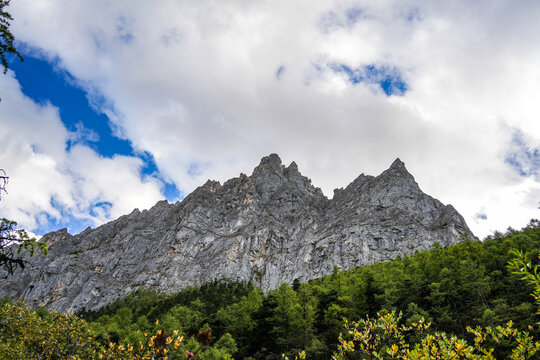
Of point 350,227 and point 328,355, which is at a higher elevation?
point 350,227

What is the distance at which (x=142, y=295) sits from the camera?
151000 mm

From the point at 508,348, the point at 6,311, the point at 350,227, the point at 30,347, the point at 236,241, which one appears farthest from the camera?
the point at 236,241

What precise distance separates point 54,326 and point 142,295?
149484mm

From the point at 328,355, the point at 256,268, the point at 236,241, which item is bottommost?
the point at 328,355

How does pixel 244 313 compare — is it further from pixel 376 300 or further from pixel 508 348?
pixel 508 348

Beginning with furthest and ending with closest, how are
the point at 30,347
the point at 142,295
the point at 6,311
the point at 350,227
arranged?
the point at 350,227
the point at 142,295
the point at 30,347
the point at 6,311

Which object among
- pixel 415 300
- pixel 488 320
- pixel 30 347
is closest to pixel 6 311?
pixel 30 347

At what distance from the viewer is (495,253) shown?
5666 centimetres

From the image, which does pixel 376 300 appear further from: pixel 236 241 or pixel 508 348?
pixel 236 241

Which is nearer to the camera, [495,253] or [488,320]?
[488,320]

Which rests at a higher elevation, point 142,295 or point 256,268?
point 256,268

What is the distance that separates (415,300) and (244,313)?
32833 millimetres

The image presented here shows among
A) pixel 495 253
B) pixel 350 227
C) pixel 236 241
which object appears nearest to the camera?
pixel 495 253

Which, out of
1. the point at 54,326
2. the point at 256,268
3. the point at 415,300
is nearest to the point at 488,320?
the point at 415,300
